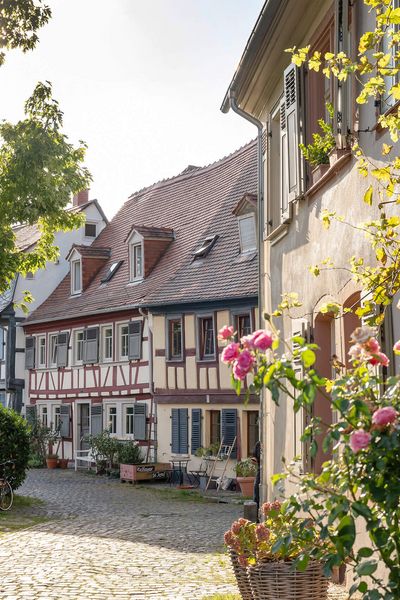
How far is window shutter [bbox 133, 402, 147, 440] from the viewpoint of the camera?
27438 millimetres

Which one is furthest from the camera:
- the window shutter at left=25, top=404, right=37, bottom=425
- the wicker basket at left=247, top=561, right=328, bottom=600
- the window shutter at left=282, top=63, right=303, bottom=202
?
the window shutter at left=25, top=404, right=37, bottom=425

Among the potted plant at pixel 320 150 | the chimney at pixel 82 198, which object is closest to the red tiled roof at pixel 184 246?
Answer: the chimney at pixel 82 198

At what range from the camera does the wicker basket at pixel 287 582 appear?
251 inches

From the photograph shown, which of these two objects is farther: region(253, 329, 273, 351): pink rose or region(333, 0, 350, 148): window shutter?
region(333, 0, 350, 148): window shutter

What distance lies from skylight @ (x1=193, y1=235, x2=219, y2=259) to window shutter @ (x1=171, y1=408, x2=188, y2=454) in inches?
173

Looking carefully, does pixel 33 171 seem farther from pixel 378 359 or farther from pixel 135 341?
pixel 135 341

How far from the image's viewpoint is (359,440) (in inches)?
161

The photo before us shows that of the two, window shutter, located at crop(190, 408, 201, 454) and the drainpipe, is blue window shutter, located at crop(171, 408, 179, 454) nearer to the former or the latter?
window shutter, located at crop(190, 408, 201, 454)

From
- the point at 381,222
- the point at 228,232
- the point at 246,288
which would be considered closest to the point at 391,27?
the point at 381,222

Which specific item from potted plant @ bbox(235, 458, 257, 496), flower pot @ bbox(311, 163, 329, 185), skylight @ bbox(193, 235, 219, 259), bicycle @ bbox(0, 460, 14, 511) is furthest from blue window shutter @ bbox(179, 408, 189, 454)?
flower pot @ bbox(311, 163, 329, 185)

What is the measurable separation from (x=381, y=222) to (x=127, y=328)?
2333 centimetres

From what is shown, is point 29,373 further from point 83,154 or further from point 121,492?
point 83,154

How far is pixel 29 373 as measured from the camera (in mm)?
35438

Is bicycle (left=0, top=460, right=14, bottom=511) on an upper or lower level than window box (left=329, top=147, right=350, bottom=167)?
lower
